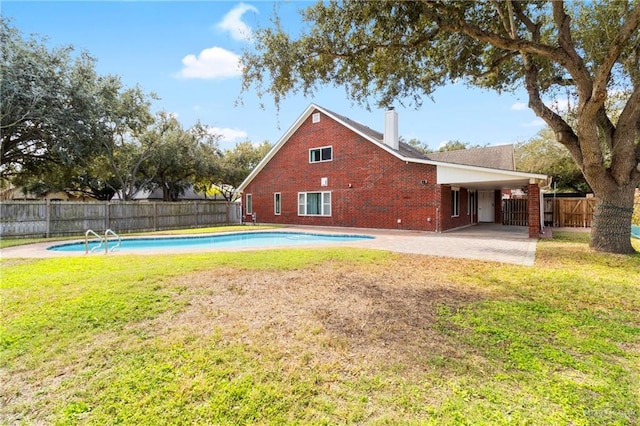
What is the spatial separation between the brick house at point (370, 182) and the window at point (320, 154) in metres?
0.06

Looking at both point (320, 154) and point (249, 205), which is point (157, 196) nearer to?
point (249, 205)

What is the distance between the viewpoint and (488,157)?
2075 cm

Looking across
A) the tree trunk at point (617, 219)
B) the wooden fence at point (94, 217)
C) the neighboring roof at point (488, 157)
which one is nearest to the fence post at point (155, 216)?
the wooden fence at point (94, 217)

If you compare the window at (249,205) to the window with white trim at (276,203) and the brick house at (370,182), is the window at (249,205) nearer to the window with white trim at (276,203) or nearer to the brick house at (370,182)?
the brick house at (370,182)

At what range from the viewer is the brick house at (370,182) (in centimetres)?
1464

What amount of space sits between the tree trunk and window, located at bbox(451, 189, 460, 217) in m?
7.55

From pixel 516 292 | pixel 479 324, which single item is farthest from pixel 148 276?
pixel 516 292

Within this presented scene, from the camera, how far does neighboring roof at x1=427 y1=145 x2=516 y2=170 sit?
19.6 m

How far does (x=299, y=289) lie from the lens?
527 centimetres

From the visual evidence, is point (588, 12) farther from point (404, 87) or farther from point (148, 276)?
point (148, 276)

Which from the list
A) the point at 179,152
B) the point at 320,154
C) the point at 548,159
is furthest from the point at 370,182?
the point at 548,159

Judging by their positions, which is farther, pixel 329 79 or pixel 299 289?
pixel 329 79

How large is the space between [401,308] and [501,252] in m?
6.35

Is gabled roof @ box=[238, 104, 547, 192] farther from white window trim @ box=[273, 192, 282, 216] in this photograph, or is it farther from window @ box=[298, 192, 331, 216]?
window @ box=[298, 192, 331, 216]
